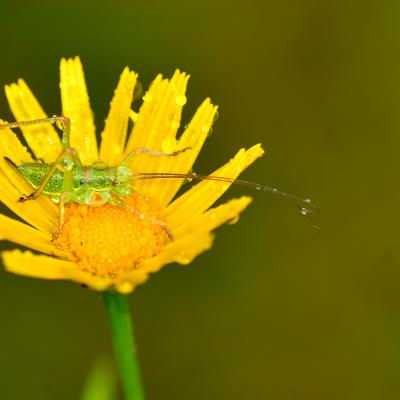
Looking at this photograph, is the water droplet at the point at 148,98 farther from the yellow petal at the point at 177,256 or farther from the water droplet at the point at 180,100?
the yellow petal at the point at 177,256

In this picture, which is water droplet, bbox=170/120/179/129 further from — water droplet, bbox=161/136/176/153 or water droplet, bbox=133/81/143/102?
water droplet, bbox=133/81/143/102

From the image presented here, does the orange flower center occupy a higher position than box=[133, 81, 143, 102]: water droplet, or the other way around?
box=[133, 81, 143, 102]: water droplet

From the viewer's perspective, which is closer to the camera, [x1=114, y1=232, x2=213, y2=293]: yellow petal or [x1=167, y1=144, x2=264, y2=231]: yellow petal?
[x1=114, y1=232, x2=213, y2=293]: yellow petal

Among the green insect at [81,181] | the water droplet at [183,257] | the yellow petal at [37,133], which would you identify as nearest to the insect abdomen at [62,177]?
the green insect at [81,181]

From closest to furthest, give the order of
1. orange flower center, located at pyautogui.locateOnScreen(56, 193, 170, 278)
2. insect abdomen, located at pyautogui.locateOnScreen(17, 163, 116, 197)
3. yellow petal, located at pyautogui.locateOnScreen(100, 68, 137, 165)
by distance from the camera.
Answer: orange flower center, located at pyautogui.locateOnScreen(56, 193, 170, 278) < insect abdomen, located at pyautogui.locateOnScreen(17, 163, 116, 197) < yellow petal, located at pyautogui.locateOnScreen(100, 68, 137, 165)

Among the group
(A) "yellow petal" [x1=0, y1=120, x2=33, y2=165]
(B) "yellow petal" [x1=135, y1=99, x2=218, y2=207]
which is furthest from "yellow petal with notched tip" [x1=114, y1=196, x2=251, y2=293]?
(A) "yellow petal" [x1=0, y1=120, x2=33, y2=165]

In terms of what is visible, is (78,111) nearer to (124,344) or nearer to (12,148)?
(12,148)
